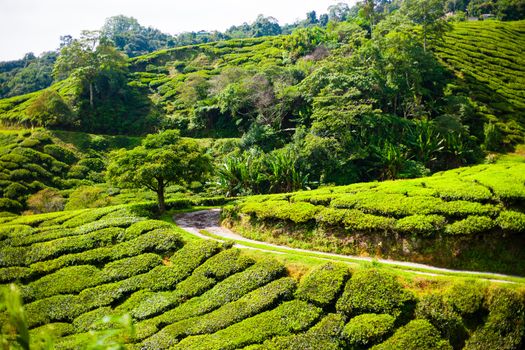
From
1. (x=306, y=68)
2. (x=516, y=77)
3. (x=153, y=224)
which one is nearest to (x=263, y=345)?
(x=153, y=224)

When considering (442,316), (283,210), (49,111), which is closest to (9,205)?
(49,111)

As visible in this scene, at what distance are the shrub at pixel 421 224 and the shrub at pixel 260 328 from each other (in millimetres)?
5302

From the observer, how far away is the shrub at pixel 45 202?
3309 centimetres

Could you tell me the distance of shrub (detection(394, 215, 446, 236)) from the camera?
1552 cm

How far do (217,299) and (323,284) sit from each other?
4.19 m

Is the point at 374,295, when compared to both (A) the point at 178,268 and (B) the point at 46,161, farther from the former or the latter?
(B) the point at 46,161

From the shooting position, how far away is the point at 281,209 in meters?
20.3

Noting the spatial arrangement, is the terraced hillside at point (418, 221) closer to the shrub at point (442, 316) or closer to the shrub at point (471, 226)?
the shrub at point (471, 226)

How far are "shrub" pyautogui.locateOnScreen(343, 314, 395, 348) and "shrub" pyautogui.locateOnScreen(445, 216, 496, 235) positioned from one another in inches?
196

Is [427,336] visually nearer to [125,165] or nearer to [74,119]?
[125,165]

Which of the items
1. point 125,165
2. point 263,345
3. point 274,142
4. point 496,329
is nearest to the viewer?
point 496,329

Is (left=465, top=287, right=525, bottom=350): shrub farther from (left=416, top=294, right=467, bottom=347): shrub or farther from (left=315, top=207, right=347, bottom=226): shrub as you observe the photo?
(left=315, top=207, right=347, bottom=226): shrub

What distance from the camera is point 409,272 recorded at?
14062 millimetres

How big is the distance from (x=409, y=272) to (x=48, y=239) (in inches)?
742
